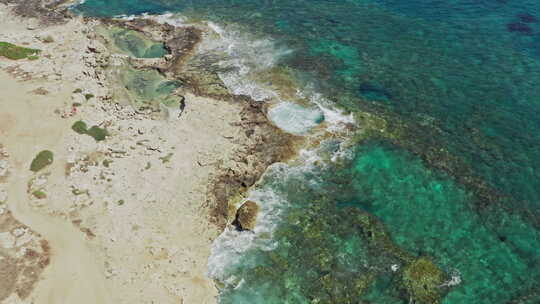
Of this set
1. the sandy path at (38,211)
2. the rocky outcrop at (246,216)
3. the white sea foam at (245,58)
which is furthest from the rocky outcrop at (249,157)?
the sandy path at (38,211)

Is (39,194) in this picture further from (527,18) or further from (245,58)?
(527,18)

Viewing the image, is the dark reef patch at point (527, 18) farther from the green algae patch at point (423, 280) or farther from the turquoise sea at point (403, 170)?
the green algae patch at point (423, 280)

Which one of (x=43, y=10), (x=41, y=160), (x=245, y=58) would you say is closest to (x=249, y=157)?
(x=41, y=160)

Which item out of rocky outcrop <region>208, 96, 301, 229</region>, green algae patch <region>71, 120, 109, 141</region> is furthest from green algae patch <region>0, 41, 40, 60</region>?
rocky outcrop <region>208, 96, 301, 229</region>

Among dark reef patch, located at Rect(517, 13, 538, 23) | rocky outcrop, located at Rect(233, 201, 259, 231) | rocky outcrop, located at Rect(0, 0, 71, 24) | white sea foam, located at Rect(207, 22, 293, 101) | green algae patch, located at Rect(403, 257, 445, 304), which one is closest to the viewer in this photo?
green algae patch, located at Rect(403, 257, 445, 304)

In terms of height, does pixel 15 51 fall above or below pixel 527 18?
below

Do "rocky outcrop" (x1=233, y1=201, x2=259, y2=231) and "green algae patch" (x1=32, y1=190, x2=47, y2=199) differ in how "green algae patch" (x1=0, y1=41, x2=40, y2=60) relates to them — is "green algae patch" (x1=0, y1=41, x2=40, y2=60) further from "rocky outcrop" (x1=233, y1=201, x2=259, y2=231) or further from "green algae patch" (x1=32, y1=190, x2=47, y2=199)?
"rocky outcrop" (x1=233, y1=201, x2=259, y2=231)
